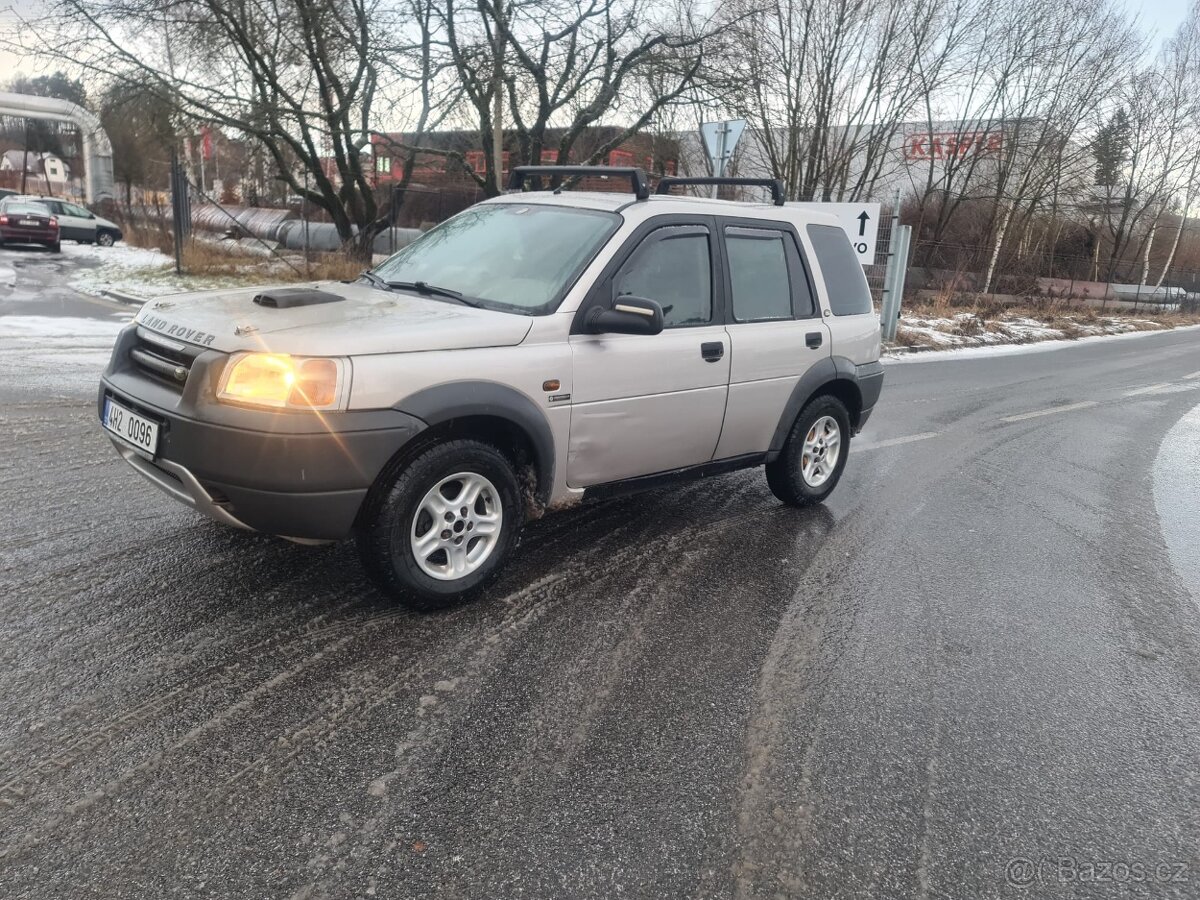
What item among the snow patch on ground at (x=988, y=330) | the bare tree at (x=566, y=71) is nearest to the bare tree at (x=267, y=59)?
the bare tree at (x=566, y=71)

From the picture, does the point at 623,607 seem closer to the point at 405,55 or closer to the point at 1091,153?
the point at 405,55

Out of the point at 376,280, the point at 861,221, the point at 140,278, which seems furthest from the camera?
the point at 140,278

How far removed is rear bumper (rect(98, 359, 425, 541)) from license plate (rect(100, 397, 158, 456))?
7 cm

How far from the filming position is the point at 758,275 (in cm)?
506

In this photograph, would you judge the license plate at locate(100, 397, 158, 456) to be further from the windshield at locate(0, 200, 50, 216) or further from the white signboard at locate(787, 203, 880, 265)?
the windshield at locate(0, 200, 50, 216)

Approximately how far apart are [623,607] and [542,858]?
68.8 inches

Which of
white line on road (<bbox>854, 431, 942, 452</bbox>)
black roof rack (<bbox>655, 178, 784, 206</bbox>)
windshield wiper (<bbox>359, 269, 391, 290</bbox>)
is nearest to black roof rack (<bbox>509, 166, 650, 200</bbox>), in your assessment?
black roof rack (<bbox>655, 178, 784, 206</bbox>)

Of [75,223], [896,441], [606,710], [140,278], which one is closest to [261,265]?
[140,278]

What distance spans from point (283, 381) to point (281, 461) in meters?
0.31

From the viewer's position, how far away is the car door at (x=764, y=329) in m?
4.88

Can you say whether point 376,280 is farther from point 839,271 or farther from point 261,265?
point 261,265

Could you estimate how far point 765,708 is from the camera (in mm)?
3279

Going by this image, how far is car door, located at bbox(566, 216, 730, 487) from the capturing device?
13.7 ft

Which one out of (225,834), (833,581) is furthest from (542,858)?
(833,581)
